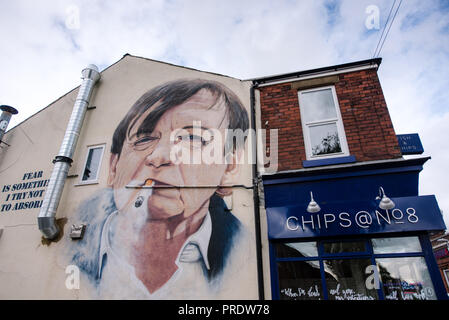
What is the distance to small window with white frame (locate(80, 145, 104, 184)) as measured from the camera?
7.29m

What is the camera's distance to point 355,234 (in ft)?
16.1

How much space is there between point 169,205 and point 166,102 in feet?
9.71

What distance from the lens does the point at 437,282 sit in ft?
14.3

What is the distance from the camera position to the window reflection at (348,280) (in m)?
4.68

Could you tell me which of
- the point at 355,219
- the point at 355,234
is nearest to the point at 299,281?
the point at 355,234

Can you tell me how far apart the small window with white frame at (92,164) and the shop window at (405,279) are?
6.66 meters

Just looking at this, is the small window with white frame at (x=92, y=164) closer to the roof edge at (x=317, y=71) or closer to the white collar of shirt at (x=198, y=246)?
the white collar of shirt at (x=198, y=246)

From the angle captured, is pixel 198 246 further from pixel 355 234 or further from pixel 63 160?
pixel 63 160

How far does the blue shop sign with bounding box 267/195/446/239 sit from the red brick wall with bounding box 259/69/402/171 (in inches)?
40.3

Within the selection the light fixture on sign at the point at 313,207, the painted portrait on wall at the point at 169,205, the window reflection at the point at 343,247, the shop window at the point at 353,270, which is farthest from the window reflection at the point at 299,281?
the light fixture on sign at the point at 313,207
